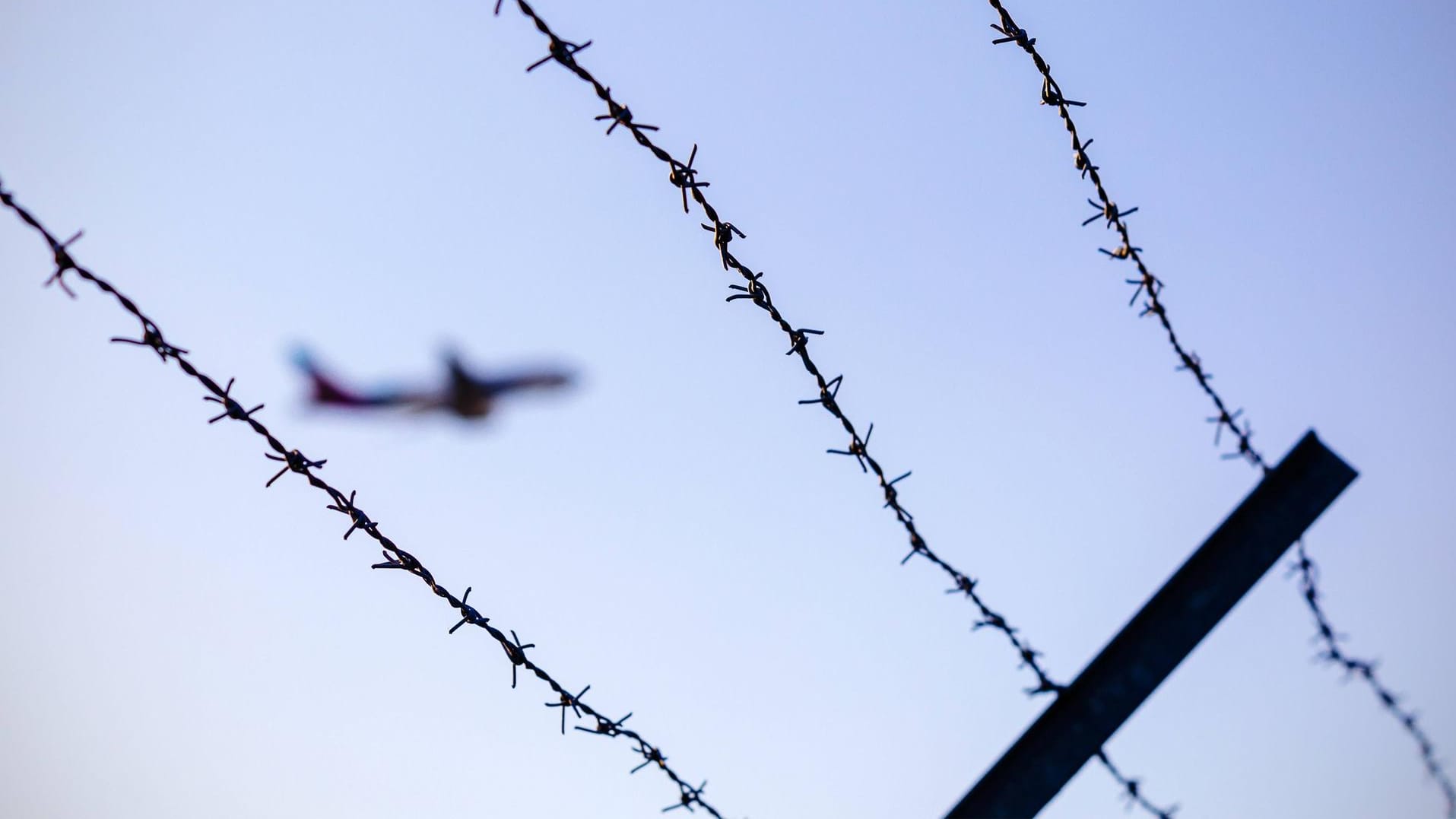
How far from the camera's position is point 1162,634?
2.01 metres

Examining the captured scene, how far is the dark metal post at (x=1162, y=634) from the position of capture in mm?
1941

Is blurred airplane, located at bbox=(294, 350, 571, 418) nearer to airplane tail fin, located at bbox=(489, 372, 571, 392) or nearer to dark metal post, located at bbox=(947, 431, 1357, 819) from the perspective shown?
airplane tail fin, located at bbox=(489, 372, 571, 392)

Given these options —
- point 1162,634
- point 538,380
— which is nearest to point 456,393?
point 538,380

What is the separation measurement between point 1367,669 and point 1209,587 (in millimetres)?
800

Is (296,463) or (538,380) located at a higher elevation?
(538,380)

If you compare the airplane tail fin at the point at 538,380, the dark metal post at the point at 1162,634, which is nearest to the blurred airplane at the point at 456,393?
the airplane tail fin at the point at 538,380

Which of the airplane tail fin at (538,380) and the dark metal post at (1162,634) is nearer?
→ the dark metal post at (1162,634)

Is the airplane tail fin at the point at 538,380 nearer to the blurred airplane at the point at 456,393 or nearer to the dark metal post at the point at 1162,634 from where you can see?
the blurred airplane at the point at 456,393

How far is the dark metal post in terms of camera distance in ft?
6.37

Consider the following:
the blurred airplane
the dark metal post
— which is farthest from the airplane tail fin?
the dark metal post

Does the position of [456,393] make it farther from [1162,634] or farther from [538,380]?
[1162,634]

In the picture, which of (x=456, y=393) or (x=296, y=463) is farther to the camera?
(x=456, y=393)

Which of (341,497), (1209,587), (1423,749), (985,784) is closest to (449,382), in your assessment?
(341,497)

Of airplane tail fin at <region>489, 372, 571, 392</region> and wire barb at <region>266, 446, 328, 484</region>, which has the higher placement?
airplane tail fin at <region>489, 372, 571, 392</region>
